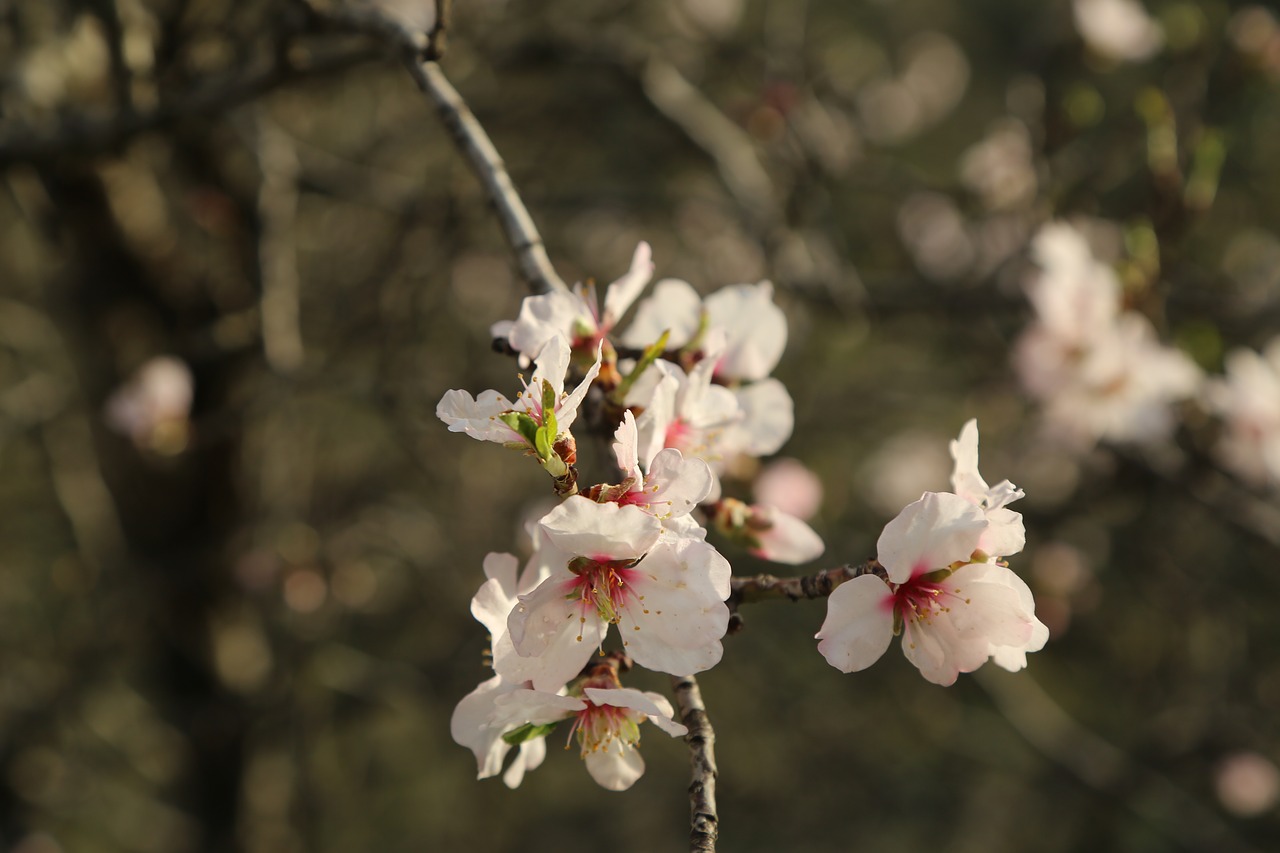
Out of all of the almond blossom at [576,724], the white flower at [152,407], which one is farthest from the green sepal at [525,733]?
the white flower at [152,407]

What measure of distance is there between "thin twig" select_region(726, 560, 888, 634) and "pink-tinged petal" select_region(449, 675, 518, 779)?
225 millimetres

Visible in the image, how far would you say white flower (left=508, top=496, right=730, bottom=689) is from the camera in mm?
744

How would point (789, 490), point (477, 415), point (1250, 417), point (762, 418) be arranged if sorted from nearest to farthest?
1. point (477, 415)
2. point (762, 418)
3. point (789, 490)
4. point (1250, 417)

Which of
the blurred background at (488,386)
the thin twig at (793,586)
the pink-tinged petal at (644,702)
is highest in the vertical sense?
the thin twig at (793,586)

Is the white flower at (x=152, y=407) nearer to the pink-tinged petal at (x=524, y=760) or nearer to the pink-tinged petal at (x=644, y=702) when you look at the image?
the pink-tinged petal at (x=524, y=760)

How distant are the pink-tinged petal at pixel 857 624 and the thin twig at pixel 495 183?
400mm

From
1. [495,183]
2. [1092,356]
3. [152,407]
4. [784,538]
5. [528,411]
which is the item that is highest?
[495,183]

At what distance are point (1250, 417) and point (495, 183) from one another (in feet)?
6.94

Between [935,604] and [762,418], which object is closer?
[935,604]

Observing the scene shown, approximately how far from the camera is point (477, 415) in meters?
0.82

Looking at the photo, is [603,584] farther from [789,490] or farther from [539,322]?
[789,490]

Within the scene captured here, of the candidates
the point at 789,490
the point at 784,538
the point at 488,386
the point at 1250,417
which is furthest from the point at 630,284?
the point at 1250,417

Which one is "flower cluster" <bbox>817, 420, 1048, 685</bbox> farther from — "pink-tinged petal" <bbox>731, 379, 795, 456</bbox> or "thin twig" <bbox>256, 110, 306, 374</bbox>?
"thin twig" <bbox>256, 110, 306, 374</bbox>

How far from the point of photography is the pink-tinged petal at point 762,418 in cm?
106
